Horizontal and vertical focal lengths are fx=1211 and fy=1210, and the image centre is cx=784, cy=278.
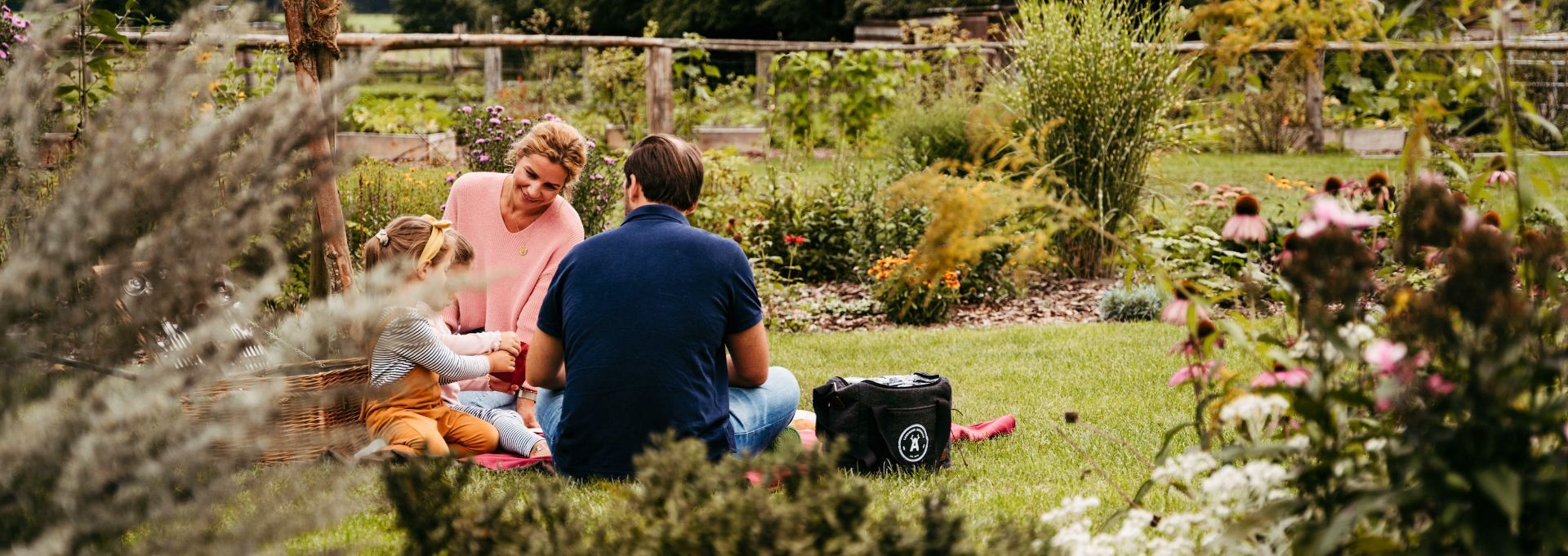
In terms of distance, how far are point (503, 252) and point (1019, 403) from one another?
2131mm

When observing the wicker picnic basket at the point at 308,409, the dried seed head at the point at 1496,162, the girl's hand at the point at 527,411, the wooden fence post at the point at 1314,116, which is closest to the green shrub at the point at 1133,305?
the girl's hand at the point at 527,411

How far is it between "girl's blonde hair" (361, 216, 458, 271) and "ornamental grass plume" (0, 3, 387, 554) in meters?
2.28

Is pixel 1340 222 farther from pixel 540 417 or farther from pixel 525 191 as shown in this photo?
pixel 525 191

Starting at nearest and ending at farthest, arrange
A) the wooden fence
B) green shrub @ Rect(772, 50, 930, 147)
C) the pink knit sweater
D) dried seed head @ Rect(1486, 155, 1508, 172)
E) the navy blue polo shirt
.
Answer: dried seed head @ Rect(1486, 155, 1508, 172) → the navy blue polo shirt → the pink knit sweater → the wooden fence → green shrub @ Rect(772, 50, 930, 147)

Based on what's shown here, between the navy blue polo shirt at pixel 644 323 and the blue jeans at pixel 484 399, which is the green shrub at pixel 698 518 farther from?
the blue jeans at pixel 484 399

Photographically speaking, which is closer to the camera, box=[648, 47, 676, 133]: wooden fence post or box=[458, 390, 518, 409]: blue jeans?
box=[458, 390, 518, 409]: blue jeans

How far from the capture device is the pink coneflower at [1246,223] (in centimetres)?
236

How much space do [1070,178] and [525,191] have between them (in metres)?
3.85

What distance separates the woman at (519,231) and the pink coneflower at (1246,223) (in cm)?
264

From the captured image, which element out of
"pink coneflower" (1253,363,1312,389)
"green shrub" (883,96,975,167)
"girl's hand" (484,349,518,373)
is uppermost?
"pink coneflower" (1253,363,1312,389)

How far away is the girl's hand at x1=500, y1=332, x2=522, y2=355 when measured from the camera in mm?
4121

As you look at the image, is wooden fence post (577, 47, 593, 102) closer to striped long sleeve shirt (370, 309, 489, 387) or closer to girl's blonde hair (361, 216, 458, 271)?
girl's blonde hair (361, 216, 458, 271)

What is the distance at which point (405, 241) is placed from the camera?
3.83 m

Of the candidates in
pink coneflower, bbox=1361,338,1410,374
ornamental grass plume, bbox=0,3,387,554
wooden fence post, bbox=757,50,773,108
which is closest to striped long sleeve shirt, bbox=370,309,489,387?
ornamental grass plume, bbox=0,3,387,554
